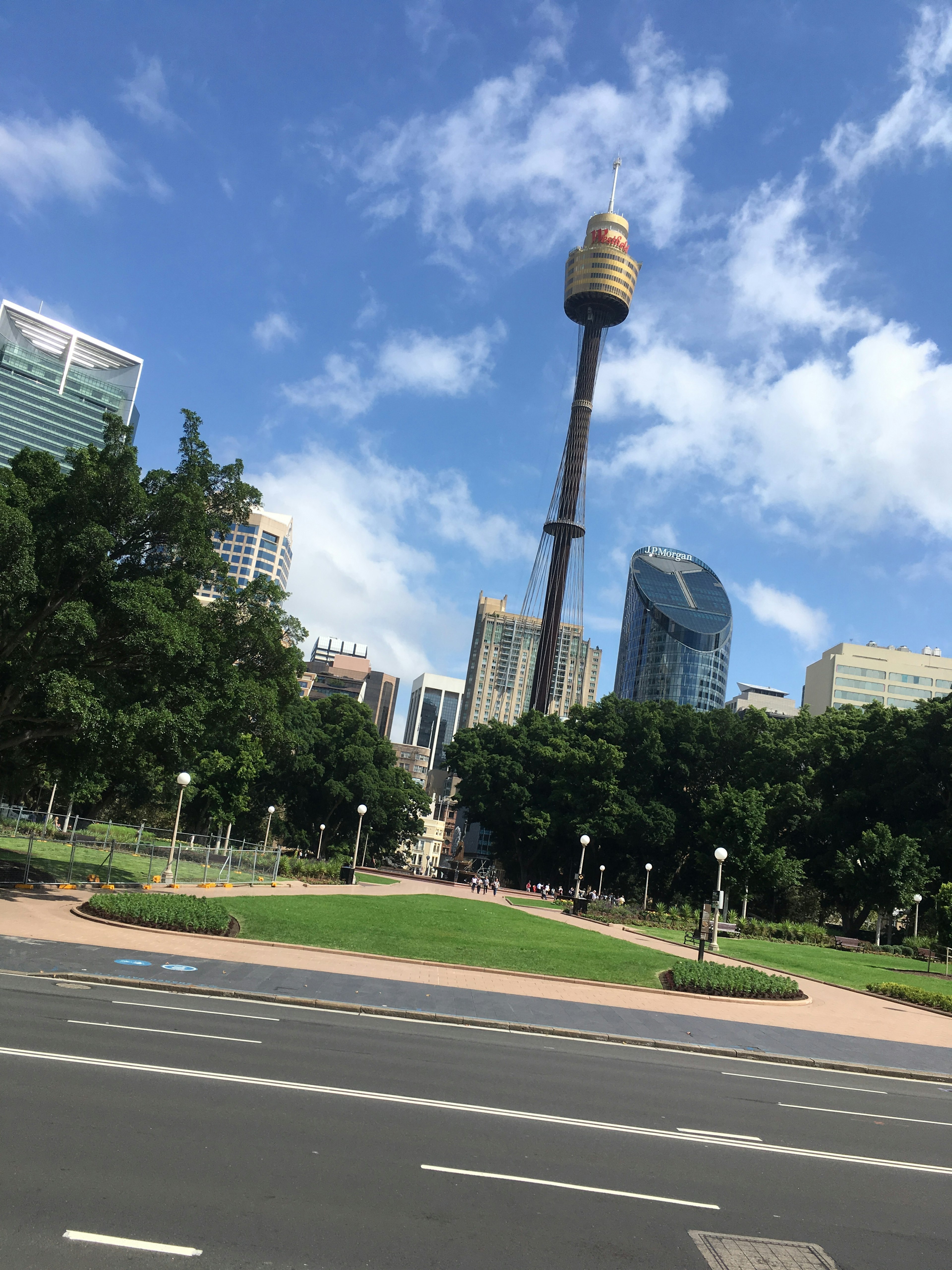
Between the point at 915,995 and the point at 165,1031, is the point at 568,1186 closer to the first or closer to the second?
the point at 165,1031

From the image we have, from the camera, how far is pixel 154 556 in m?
28.0

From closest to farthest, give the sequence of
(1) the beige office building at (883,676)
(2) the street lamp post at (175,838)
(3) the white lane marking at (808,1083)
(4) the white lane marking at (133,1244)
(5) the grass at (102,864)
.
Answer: (4) the white lane marking at (133,1244)
(3) the white lane marking at (808,1083)
(2) the street lamp post at (175,838)
(5) the grass at (102,864)
(1) the beige office building at (883,676)

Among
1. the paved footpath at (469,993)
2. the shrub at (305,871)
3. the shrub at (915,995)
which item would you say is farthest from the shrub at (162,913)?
the shrub at (305,871)

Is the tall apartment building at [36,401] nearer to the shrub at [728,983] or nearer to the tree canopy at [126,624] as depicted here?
the tree canopy at [126,624]

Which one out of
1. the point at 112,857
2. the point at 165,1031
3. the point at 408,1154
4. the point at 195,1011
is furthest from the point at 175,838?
the point at 408,1154

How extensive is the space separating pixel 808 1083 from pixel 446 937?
532 inches

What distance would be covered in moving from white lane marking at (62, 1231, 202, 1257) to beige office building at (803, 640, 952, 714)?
15633 centimetres

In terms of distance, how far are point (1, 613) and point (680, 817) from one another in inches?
2293

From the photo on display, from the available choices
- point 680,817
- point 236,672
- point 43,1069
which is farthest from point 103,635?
point 680,817

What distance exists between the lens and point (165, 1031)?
1183 centimetres

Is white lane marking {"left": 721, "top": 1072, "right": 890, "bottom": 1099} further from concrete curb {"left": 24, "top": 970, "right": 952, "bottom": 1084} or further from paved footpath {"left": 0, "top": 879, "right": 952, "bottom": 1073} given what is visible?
paved footpath {"left": 0, "top": 879, "right": 952, "bottom": 1073}

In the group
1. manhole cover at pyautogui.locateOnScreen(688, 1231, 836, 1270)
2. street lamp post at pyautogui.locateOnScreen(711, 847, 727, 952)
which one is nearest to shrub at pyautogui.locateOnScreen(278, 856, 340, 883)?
street lamp post at pyautogui.locateOnScreen(711, 847, 727, 952)

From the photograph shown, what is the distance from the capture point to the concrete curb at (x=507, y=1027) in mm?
15484

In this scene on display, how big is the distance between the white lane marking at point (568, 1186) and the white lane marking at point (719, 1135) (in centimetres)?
244
